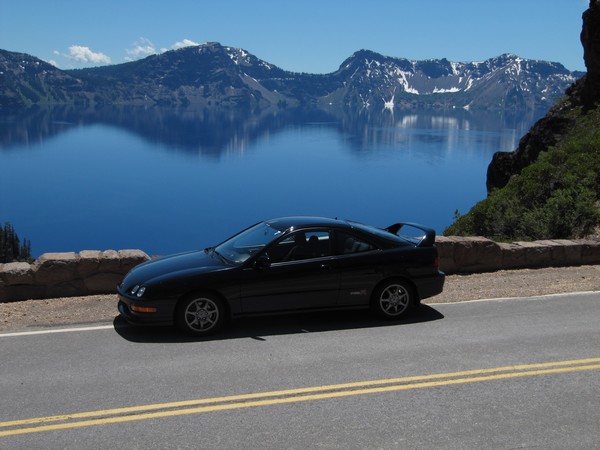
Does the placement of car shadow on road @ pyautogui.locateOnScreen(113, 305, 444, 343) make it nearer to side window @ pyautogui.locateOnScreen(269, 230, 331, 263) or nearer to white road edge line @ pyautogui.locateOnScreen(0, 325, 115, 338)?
white road edge line @ pyautogui.locateOnScreen(0, 325, 115, 338)

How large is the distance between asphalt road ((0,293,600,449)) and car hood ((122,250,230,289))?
2.08 feet

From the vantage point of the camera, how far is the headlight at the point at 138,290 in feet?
24.9

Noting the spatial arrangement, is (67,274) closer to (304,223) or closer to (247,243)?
(247,243)

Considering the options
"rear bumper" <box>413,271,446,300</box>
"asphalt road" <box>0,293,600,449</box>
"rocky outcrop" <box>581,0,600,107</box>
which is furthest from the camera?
"rocky outcrop" <box>581,0,600,107</box>

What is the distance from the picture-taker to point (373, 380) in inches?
243

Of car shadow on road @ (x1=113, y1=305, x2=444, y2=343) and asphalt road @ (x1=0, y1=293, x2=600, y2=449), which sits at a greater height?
asphalt road @ (x1=0, y1=293, x2=600, y2=449)

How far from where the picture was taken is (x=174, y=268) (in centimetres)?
793

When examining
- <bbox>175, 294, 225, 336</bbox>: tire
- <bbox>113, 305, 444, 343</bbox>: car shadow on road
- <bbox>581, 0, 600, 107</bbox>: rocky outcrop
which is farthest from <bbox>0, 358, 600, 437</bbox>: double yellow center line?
<bbox>581, 0, 600, 107</bbox>: rocky outcrop

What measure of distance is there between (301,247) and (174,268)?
1.57 m

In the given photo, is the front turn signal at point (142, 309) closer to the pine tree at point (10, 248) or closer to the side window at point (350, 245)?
the side window at point (350, 245)

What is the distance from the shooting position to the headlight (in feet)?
24.9

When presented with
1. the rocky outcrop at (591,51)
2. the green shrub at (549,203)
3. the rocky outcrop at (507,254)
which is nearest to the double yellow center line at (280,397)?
the rocky outcrop at (507,254)

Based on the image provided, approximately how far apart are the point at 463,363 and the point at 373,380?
109cm

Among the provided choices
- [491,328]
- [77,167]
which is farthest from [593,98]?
[77,167]
